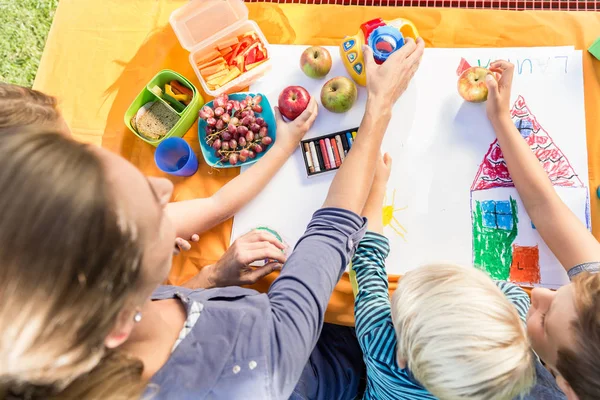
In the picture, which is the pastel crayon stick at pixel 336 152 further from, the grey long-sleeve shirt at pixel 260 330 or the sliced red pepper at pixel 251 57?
the sliced red pepper at pixel 251 57

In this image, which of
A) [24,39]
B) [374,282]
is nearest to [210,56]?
[374,282]

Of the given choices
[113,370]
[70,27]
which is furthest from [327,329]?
[70,27]

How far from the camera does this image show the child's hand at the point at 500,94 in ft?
3.47

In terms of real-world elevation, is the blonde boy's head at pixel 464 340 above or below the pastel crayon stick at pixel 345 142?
below

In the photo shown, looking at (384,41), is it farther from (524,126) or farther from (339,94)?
(524,126)

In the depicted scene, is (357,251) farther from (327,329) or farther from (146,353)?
(146,353)

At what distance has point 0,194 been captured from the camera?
17.6 inches

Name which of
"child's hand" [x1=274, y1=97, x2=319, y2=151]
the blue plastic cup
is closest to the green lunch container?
the blue plastic cup

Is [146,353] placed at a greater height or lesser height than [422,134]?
lesser

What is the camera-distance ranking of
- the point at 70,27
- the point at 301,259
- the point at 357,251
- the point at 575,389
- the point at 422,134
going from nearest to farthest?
the point at 575,389, the point at 301,259, the point at 357,251, the point at 422,134, the point at 70,27

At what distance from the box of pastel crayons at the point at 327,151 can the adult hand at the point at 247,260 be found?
226 mm

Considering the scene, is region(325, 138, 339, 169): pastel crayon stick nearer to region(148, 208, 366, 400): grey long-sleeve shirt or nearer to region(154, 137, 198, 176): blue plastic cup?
region(148, 208, 366, 400): grey long-sleeve shirt

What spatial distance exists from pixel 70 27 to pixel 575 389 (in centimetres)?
165

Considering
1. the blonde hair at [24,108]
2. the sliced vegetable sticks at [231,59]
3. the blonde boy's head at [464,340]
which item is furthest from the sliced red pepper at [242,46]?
the blonde boy's head at [464,340]
